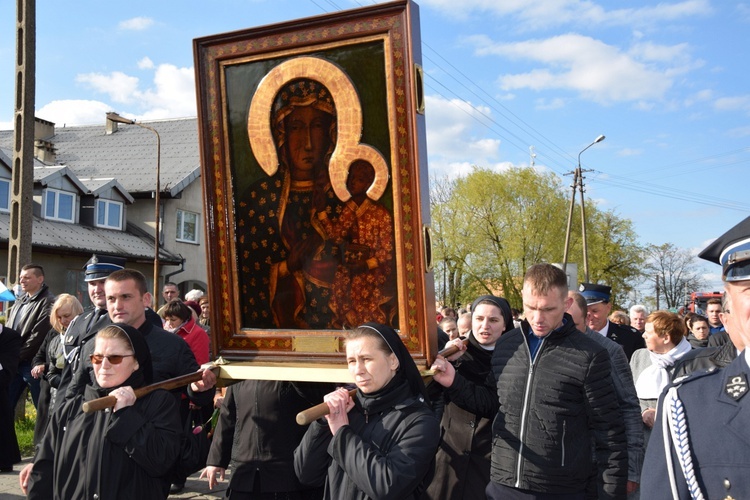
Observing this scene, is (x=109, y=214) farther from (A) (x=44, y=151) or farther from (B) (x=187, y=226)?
(A) (x=44, y=151)

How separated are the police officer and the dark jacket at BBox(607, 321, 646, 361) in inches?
238

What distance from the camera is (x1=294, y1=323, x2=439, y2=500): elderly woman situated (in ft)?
9.93

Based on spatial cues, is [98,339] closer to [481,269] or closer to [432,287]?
[432,287]

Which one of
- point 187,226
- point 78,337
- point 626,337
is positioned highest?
point 187,226

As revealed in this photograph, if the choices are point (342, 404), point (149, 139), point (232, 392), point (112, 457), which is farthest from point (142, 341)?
point (149, 139)

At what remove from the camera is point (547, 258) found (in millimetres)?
41219

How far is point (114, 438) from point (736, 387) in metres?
2.88

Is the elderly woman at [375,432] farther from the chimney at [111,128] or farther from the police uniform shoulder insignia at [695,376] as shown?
the chimney at [111,128]

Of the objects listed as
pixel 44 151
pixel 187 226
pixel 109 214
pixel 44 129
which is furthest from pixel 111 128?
pixel 109 214

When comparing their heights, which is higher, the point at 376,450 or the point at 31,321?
the point at 31,321

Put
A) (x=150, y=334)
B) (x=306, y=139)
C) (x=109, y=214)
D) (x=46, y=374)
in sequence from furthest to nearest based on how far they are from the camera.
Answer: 1. (x=109, y=214)
2. (x=46, y=374)
3. (x=150, y=334)
4. (x=306, y=139)

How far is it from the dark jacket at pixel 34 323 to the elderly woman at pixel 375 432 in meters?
6.47

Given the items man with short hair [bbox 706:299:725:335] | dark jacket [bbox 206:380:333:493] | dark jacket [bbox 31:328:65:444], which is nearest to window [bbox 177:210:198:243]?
dark jacket [bbox 31:328:65:444]

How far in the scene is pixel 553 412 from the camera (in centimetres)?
364
